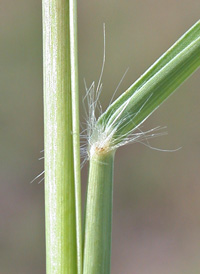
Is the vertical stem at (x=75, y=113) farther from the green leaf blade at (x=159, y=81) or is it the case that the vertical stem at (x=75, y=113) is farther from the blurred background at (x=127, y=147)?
the blurred background at (x=127, y=147)

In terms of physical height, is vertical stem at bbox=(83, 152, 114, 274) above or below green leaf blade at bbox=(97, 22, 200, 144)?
below

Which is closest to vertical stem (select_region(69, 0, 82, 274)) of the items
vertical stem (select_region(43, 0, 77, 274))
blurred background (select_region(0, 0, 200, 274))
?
vertical stem (select_region(43, 0, 77, 274))

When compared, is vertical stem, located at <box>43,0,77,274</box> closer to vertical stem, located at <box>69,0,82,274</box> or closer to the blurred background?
vertical stem, located at <box>69,0,82,274</box>

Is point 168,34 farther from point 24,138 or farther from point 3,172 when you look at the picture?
point 3,172

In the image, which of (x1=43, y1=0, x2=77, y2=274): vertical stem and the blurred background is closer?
(x1=43, y1=0, x2=77, y2=274): vertical stem

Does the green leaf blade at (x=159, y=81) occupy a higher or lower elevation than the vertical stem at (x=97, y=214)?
higher

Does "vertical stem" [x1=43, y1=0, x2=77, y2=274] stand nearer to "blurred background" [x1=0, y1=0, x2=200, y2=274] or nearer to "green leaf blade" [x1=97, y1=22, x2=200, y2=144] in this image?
"green leaf blade" [x1=97, y1=22, x2=200, y2=144]

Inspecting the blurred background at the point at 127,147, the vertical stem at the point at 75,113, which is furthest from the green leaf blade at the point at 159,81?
the blurred background at the point at 127,147
